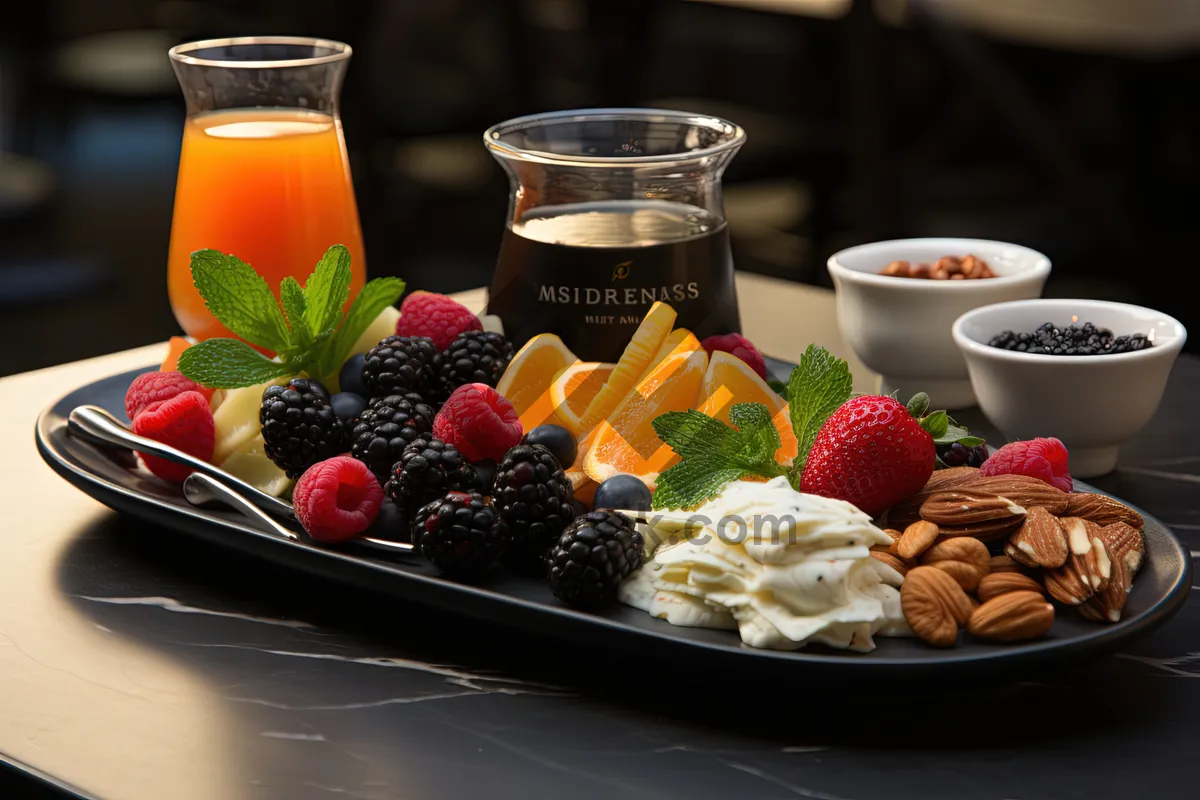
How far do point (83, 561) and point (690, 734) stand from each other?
55 centimetres

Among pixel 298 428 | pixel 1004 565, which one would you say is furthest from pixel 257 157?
pixel 1004 565

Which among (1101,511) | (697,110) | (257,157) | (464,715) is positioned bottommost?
(697,110)

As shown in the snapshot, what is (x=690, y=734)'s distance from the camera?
89 cm

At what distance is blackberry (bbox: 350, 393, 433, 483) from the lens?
1.10 meters

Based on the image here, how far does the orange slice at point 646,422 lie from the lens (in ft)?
3.72

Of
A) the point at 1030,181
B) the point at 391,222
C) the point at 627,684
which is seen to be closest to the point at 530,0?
the point at 391,222

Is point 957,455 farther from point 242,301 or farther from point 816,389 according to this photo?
point 242,301

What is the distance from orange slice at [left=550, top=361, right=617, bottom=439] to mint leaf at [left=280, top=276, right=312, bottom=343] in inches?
8.9

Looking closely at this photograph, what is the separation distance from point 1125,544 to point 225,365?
0.74 m

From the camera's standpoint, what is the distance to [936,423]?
44.0 inches

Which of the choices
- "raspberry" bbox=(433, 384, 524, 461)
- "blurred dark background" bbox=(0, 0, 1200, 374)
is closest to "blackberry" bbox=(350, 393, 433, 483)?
"raspberry" bbox=(433, 384, 524, 461)

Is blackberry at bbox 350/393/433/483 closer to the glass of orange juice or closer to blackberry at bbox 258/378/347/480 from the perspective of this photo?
blackberry at bbox 258/378/347/480

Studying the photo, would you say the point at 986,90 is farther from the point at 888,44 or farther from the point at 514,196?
the point at 514,196

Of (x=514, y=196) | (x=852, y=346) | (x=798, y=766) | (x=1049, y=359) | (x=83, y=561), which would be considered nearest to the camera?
(x=798, y=766)
